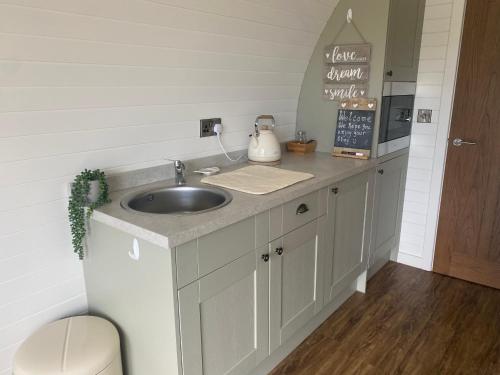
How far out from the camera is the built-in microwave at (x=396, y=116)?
7.92ft

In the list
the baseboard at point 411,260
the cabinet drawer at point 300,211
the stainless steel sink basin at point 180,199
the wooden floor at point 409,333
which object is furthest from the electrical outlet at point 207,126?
the baseboard at point 411,260

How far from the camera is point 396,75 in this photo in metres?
2.45

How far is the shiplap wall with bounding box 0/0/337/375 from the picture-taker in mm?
1361

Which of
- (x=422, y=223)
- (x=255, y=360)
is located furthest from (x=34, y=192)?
(x=422, y=223)

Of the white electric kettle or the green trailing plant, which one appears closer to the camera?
the green trailing plant

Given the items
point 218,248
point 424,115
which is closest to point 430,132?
point 424,115

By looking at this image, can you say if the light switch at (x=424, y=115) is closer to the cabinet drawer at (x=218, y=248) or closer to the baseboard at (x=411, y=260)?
the baseboard at (x=411, y=260)

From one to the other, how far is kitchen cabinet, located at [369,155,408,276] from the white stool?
176cm

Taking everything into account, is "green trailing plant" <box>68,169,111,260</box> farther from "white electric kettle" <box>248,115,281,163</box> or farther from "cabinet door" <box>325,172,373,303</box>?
"cabinet door" <box>325,172,373,303</box>

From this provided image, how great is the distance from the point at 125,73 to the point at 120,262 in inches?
29.7

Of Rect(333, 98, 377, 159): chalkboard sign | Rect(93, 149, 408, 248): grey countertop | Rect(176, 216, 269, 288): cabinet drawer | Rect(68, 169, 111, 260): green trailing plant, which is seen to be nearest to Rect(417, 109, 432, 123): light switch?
Rect(333, 98, 377, 159): chalkboard sign

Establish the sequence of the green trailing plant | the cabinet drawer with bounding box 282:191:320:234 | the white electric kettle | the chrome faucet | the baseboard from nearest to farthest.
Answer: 1. the green trailing plant
2. the cabinet drawer with bounding box 282:191:320:234
3. the chrome faucet
4. the white electric kettle
5. the baseboard

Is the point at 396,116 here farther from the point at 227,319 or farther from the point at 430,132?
the point at 227,319

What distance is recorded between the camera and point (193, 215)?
1.43 m
